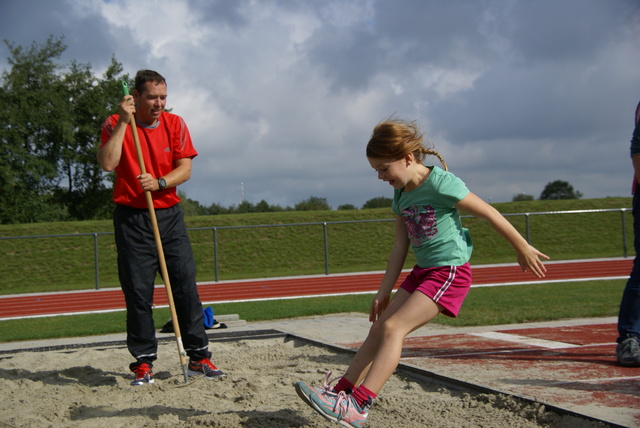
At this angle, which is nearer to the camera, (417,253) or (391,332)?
(391,332)

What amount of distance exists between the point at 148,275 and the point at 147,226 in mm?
378

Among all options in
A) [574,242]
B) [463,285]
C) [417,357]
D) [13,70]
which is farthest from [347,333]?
[13,70]

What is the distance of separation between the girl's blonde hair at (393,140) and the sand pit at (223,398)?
1.45 metres

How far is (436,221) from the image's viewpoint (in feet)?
11.9

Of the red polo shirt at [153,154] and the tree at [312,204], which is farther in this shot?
the tree at [312,204]

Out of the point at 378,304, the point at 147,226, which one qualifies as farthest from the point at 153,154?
the point at 378,304

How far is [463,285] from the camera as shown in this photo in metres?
3.64

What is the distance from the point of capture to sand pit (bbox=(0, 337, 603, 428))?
3662mm

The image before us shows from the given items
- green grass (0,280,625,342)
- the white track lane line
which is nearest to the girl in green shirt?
the white track lane line

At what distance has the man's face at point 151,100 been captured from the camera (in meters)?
5.14

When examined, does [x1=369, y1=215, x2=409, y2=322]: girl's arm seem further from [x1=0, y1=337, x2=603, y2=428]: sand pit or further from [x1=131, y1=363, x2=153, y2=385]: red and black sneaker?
[x1=131, y1=363, x2=153, y2=385]: red and black sneaker

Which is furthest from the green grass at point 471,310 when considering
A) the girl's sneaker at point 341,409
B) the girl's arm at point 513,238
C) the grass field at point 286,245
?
the grass field at point 286,245

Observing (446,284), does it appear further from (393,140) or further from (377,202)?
(377,202)

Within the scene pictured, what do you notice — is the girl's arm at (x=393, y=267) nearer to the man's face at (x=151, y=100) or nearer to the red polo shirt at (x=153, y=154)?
the red polo shirt at (x=153, y=154)
